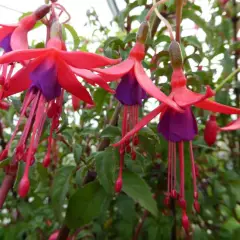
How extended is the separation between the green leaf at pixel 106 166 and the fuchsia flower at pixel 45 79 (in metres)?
0.12

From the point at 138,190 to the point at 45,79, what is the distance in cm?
32

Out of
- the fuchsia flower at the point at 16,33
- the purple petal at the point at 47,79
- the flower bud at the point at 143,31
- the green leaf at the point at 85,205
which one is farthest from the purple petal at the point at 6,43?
the green leaf at the point at 85,205

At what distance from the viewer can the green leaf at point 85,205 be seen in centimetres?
78

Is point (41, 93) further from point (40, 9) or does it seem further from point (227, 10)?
point (227, 10)

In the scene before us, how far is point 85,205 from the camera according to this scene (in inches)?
31.3

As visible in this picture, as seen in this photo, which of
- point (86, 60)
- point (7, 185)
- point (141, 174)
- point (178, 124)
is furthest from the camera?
point (141, 174)

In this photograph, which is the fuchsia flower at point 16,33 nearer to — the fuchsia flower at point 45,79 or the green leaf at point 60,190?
the fuchsia flower at point 45,79

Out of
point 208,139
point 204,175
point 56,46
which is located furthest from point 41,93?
point 204,175

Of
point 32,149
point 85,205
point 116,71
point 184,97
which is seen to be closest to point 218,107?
point 184,97

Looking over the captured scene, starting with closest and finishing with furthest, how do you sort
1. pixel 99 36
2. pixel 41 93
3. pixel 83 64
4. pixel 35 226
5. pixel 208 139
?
1. pixel 83 64
2. pixel 41 93
3. pixel 208 139
4. pixel 35 226
5. pixel 99 36

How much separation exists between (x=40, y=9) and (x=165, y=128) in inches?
11.9

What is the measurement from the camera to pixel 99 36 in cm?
157

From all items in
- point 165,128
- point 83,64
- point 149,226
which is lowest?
point 149,226

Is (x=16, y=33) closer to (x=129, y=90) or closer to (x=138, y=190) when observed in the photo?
(x=129, y=90)
